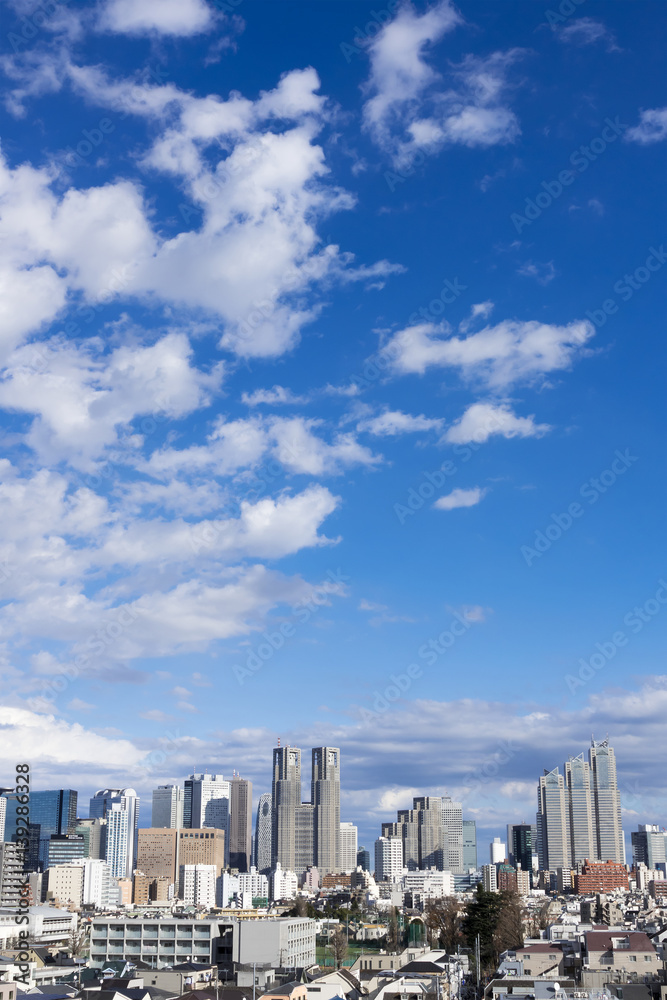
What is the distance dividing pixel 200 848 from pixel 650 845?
8913cm

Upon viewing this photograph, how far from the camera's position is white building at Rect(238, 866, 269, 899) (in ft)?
426

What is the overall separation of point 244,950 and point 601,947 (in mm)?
16647

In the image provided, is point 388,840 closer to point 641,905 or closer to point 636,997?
point 641,905

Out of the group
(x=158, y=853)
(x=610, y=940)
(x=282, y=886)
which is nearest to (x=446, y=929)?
(x=610, y=940)

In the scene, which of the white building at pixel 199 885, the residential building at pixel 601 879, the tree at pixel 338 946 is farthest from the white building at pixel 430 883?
the tree at pixel 338 946

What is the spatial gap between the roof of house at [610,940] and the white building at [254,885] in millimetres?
95969

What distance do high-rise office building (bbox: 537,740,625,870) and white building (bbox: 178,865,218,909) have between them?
74828mm

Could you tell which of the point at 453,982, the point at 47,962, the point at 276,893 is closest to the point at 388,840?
the point at 276,893

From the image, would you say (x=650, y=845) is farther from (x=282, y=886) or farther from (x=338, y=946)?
(x=338, y=946)

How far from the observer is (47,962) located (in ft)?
160

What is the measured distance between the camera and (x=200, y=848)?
5787 inches

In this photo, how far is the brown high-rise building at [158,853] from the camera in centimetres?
14325

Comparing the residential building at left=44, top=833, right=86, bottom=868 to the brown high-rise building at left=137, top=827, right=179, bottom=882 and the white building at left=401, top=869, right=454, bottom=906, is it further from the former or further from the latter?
the white building at left=401, top=869, right=454, bottom=906

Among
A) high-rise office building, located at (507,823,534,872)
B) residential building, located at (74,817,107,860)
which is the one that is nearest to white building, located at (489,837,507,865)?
high-rise office building, located at (507,823,534,872)
